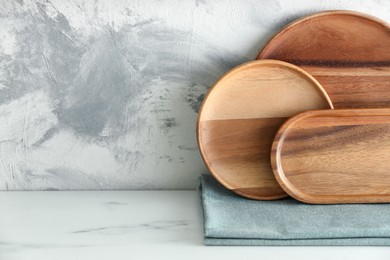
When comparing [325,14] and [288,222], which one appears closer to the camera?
[288,222]

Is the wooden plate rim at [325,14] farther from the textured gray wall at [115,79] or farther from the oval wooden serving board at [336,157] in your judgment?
the oval wooden serving board at [336,157]

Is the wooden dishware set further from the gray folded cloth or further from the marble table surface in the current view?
the marble table surface

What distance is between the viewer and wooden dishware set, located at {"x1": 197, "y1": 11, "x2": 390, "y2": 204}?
130 centimetres

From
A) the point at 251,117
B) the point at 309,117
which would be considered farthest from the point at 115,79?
the point at 309,117

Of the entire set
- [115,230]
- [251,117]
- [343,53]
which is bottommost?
[115,230]

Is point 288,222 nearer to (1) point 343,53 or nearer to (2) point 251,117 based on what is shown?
(2) point 251,117

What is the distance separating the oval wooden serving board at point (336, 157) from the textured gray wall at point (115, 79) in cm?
20

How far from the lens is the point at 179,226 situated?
125 cm

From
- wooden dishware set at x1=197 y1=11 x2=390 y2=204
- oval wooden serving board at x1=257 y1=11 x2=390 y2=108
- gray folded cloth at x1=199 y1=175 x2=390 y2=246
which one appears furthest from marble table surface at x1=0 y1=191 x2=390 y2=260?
oval wooden serving board at x1=257 y1=11 x2=390 y2=108

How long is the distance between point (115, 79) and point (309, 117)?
39cm

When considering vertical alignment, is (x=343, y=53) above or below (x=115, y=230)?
above

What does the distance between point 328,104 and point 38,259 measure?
60cm

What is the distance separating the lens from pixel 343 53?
4.42 ft

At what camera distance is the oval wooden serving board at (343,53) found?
4.37 feet
